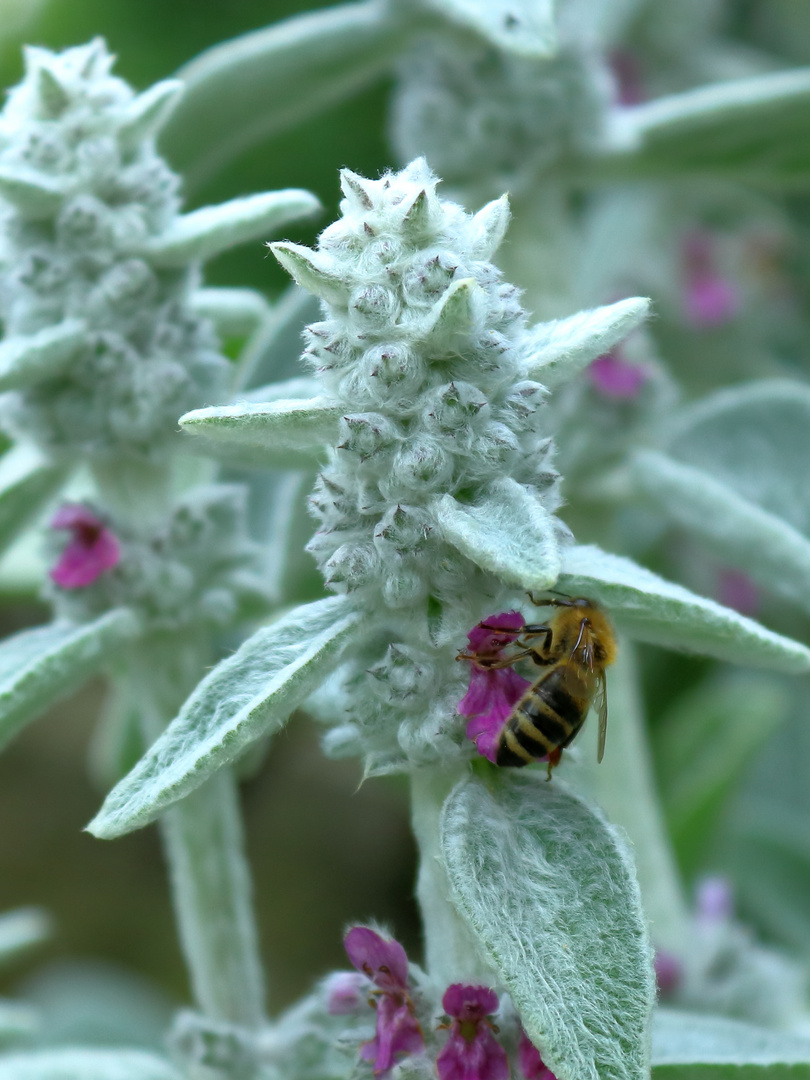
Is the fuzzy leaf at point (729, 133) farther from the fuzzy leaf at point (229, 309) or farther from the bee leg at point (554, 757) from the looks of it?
the bee leg at point (554, 757)

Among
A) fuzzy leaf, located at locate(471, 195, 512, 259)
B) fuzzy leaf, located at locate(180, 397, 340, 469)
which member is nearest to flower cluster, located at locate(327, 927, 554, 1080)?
fuzzy leaf, located at locate(180, 397, 340, 469)

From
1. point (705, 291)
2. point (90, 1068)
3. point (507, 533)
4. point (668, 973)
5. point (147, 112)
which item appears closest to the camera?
point (507, 533)

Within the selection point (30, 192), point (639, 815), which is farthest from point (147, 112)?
point (639, 815)

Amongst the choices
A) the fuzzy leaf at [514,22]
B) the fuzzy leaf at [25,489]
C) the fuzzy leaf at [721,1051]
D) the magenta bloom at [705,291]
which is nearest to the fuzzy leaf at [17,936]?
the fuzzy leaf at [25,489]

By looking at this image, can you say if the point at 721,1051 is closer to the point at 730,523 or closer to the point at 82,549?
the point at 730,523

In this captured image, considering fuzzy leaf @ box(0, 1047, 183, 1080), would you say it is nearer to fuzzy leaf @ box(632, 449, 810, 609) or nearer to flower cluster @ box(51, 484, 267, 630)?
flower cluster @ box(51, 484, 267, 630)

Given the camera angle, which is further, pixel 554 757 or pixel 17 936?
pixel 17 936

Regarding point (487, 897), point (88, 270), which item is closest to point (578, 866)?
point (487, 897)
